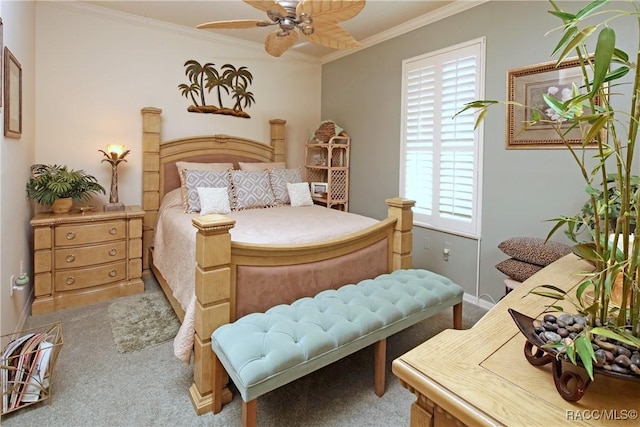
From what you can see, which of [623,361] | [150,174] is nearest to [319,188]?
[150,174]

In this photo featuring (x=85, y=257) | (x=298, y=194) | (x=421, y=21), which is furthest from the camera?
(x=298, y=194)

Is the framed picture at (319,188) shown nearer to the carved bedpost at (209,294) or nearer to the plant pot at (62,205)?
the plant pot at (62,205)

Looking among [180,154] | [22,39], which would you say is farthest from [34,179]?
[180,154]

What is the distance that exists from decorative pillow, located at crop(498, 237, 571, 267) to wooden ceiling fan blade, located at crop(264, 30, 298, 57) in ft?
7.22

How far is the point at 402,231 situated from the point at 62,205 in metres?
2.84

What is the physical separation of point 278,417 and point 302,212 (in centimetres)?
182

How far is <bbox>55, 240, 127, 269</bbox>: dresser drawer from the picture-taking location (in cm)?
275

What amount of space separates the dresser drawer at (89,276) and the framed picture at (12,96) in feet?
3.74

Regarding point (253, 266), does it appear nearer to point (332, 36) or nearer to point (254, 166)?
point (332, 36)

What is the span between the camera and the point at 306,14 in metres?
2.06

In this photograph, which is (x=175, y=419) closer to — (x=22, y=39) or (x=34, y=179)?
(x=34, y=179)

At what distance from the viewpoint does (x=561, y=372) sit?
26.9 inches

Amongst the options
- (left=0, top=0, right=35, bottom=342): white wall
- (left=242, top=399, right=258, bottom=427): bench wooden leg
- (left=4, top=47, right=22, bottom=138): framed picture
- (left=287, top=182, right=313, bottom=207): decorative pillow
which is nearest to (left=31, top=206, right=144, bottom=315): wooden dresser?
(left=0, top=0, right=35, bottom=342): white wall

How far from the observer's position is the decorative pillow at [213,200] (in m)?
2.98
